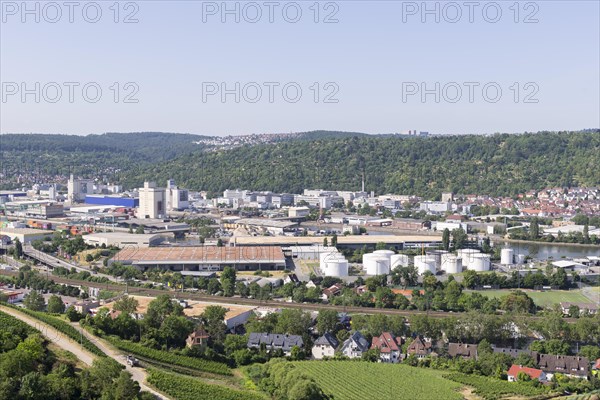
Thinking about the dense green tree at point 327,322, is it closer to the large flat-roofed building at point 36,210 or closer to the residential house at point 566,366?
the residential house at point 566,366

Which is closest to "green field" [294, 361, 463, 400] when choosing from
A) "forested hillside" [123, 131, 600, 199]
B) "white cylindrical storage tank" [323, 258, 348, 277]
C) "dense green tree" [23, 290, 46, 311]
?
"dense green tree" [23, 290, 46, 311]

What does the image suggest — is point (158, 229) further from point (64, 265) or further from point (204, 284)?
point (204, 284)

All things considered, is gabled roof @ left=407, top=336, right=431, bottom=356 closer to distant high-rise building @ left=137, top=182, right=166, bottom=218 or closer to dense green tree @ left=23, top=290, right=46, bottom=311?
dense green tree @ left=23, top=290, right=46, bottom=311

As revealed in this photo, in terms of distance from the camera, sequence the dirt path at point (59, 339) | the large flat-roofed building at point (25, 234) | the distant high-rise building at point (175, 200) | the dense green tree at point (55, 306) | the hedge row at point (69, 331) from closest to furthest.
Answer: the dirt path at point (59, 339) < the hedge row at point (69, 331) < the dense green tree at point (55, 306) < the large flat-roofed building at point (25, 234) < the distant high-rise building at point (175, 200)

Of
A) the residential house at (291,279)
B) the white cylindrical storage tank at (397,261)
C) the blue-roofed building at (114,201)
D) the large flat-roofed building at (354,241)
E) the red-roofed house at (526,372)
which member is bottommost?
the red-roofed house at (526,372)

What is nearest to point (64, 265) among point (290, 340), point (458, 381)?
point (290, 340)

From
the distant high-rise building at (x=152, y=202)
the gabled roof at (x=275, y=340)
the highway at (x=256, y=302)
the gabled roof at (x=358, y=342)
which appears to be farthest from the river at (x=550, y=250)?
the distant high-rise building at (x=152, y=202)

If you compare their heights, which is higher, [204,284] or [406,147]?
[406,147]
